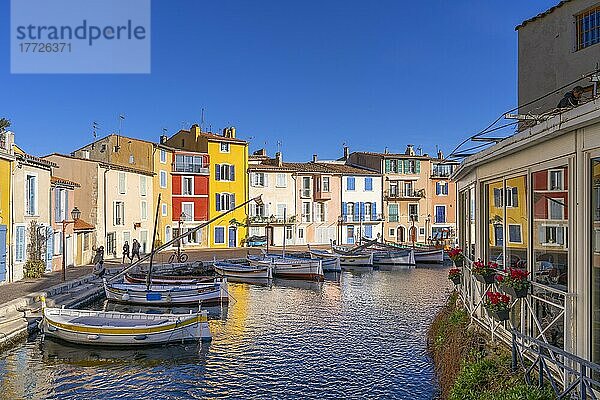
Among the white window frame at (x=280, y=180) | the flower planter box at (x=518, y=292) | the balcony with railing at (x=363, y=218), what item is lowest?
the flower planter box at (x=518, y=292)

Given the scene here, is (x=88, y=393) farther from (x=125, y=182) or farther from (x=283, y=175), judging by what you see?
(x=283, y=175)

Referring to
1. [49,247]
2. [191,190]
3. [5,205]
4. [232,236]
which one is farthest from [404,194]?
[5,205]

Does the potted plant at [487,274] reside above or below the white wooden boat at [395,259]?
above

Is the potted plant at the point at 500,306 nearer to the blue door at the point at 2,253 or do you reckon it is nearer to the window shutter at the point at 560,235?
the window shutter at the point at 560,235

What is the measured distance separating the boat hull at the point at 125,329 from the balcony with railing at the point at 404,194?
46.0m

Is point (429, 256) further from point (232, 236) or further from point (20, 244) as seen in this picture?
point (20, 244)

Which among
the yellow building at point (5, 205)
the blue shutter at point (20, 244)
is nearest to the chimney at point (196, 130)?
the blue shutter at point (20, 244)

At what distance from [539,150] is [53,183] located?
28661 mm

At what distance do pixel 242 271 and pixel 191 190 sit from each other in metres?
18.0

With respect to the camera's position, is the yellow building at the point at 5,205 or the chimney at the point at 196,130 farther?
the chimney at the point at 196,130

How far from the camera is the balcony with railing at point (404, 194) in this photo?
6319 centimetres

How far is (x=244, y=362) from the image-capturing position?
16.6 meters

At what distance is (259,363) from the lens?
16469mm

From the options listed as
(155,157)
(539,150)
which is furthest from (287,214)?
(539,150)
